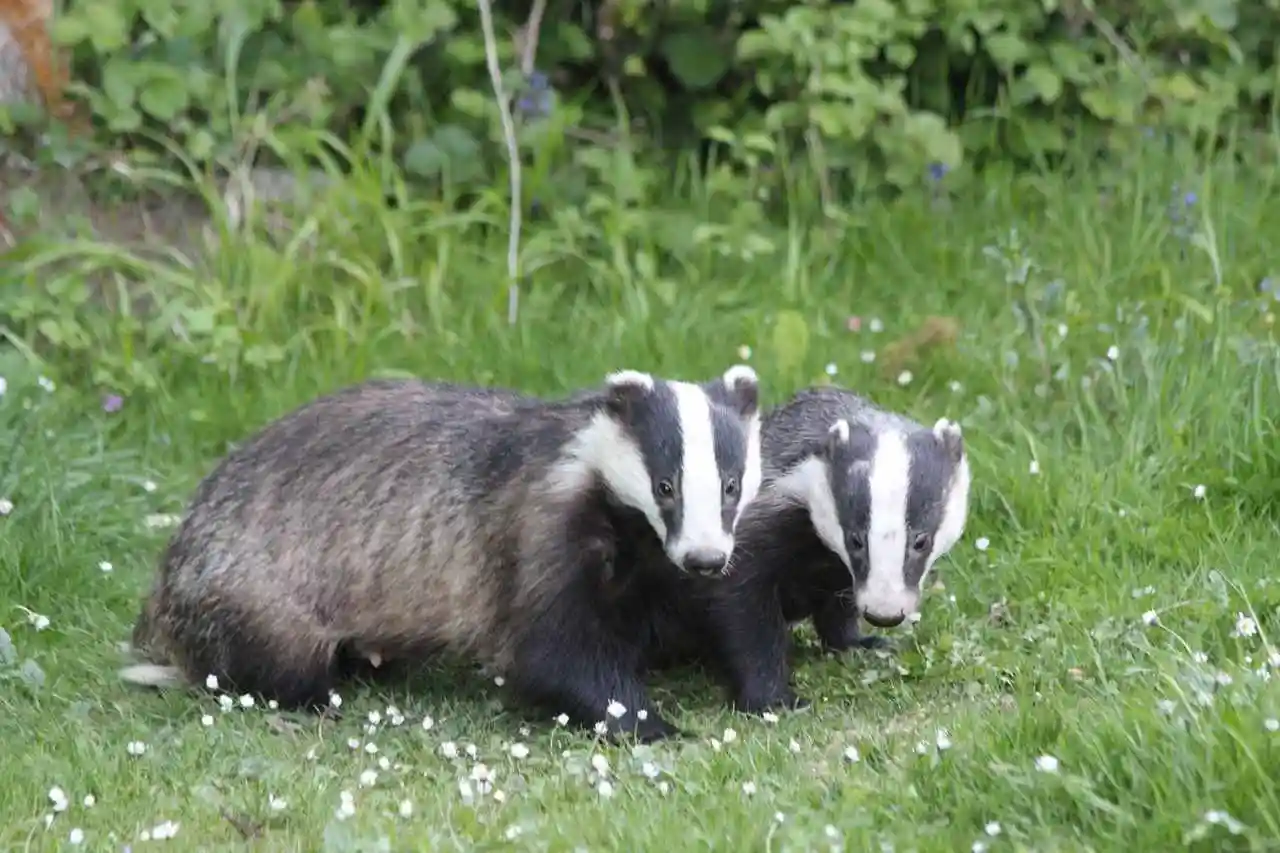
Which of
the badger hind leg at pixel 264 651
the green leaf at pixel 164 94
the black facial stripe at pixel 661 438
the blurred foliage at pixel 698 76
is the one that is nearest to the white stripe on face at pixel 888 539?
the black facial stripe at pixel 661 438

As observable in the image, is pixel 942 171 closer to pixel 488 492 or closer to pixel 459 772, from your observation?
pixel 488 492

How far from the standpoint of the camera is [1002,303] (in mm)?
5902

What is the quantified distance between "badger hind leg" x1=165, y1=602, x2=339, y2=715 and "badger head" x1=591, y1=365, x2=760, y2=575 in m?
0.75

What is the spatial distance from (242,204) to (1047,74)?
8.49ft

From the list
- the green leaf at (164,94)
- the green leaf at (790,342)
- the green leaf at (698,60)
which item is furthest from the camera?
the green leaf at (698,60)

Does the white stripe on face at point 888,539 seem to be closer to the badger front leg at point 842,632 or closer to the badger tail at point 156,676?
the badger front leg at point 842,632

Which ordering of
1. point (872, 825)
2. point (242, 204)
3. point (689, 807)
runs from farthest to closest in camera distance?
point (242, 204)
point (689, 807)
point (872, 825)

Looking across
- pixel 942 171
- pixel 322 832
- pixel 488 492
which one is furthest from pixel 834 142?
pixel 322 832

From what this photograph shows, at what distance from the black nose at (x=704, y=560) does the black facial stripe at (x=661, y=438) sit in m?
0.08

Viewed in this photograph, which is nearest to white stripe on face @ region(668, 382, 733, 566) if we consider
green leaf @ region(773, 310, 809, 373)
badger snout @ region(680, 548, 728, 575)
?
badger snout @ region(680, 548, 728, 575)

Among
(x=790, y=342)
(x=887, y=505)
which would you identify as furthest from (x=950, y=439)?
(x=790, y=342)

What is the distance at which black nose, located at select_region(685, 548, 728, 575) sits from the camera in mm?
3932

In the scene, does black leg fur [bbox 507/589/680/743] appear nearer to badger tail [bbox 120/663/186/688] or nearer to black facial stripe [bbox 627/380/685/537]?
black facial stripe [bbox 627/380/685/537]

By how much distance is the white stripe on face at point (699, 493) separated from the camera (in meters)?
3.95
